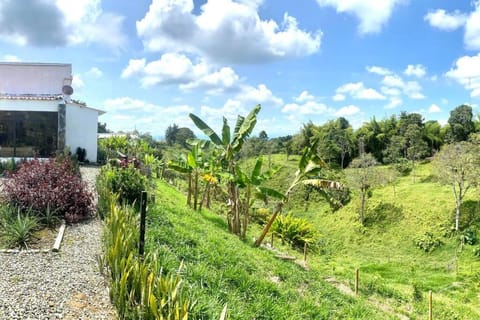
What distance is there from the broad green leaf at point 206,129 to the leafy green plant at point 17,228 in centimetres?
758

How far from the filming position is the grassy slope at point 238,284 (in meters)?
6.60

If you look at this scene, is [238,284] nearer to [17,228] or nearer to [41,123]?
[17,228]

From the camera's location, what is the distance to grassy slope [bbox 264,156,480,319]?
1333cm

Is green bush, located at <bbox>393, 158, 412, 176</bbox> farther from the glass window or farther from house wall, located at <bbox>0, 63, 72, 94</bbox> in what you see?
the glass window

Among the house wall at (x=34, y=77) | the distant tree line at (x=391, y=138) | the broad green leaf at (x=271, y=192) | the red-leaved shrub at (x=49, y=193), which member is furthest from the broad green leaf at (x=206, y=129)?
the distant tree line at (x=391, y=138)

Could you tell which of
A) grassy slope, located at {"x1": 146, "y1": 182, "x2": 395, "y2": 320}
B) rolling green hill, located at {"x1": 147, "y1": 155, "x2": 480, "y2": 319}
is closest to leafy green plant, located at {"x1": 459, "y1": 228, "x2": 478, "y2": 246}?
rolling green hill, located at {"x1": 147, "y1": 155, "x2": 480, "y2": 319}

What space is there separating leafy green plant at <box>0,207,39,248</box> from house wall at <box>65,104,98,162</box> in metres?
11.8

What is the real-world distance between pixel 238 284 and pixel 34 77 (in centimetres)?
1966

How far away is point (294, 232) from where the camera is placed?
73.1 feet

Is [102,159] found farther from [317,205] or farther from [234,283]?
[317,205]

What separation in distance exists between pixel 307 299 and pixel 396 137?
3428 cm

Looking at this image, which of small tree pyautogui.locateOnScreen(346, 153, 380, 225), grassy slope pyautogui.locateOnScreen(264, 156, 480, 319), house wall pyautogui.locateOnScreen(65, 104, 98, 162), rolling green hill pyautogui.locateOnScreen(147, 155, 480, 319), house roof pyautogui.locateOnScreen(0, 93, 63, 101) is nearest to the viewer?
rolling green hill pyautogui.locateOnScreen(147, 155, 480, 319)

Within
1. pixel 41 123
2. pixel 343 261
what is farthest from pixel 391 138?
pixel 41 123

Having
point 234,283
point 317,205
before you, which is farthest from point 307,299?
point 317,205
